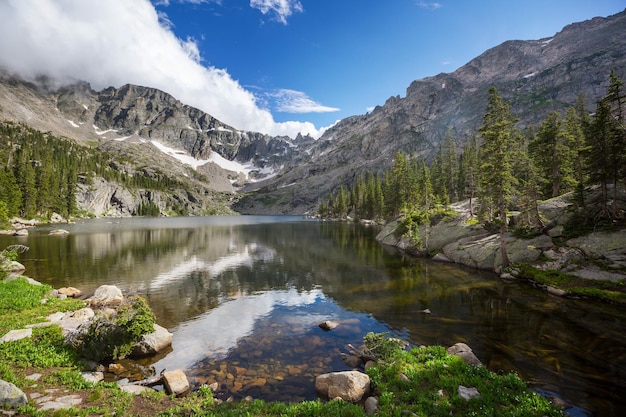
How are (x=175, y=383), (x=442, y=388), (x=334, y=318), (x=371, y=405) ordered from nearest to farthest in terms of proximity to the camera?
(x=371, y=405) < (x=442, y=388) < (x=175, y=383) < (x=334, y=318)

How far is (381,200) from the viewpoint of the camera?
124625mm

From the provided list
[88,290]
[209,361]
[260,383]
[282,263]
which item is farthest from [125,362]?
[282,263]

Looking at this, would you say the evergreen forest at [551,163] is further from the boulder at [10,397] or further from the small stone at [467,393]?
the boulder at [10,397]

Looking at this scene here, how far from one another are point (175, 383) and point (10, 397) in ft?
18.7

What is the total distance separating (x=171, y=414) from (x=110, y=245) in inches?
2620

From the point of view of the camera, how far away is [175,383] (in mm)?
13617

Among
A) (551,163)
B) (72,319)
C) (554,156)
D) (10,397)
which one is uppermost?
(554,156)

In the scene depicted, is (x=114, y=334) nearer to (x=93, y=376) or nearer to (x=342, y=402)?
(x=93, y=376)

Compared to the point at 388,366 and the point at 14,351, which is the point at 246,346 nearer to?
the point at 388,366

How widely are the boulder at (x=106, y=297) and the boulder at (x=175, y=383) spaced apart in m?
16.6

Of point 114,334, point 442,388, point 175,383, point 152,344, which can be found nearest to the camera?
point 442,388

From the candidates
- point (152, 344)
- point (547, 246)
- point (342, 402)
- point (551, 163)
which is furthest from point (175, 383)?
point (551, 163)

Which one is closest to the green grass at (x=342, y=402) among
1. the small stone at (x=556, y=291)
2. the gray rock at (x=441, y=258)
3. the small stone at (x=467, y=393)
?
the small stone at (x=467, y=393)

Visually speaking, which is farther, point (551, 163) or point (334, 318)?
point (551, 163)
